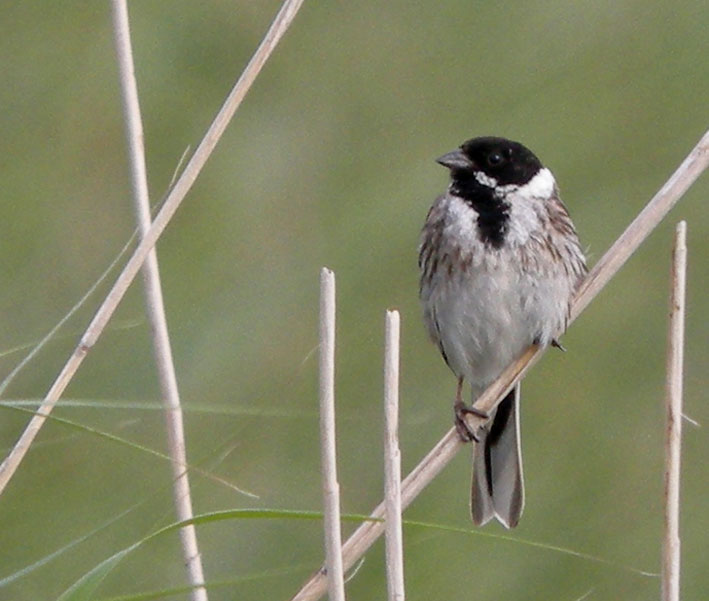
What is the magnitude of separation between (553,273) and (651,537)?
1.41m

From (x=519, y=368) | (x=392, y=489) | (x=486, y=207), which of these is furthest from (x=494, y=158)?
(x=392, y=489)

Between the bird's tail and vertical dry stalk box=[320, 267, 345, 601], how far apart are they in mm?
1115

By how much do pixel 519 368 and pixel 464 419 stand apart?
22 centimetres

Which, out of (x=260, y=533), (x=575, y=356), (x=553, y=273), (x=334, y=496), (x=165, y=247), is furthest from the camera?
(x=575, y=356)

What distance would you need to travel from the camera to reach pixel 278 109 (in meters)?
5.50

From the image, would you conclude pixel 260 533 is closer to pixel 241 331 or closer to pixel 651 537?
pixel 241 331

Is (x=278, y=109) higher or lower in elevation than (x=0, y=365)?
higher

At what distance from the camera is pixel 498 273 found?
155 inches

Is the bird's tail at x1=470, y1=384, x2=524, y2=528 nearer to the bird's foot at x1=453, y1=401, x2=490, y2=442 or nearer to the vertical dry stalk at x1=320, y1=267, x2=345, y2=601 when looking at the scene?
the bird's foot at x1=453, y1=401, x2=490, y2=442

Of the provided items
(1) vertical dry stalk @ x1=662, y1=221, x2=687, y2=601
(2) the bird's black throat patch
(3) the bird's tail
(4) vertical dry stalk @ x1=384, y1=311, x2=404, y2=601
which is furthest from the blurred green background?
(4) vertical dry stalk @ x1=384, y1=311, x2=404, y2=601

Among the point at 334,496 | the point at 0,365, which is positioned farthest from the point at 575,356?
the point at 334,496

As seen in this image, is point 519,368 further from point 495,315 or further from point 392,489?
point 392,489

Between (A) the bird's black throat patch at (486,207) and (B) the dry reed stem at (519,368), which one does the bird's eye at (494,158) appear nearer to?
(A) the bird's black throat patch at (486,207)

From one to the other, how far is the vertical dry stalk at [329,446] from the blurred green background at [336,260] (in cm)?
162
